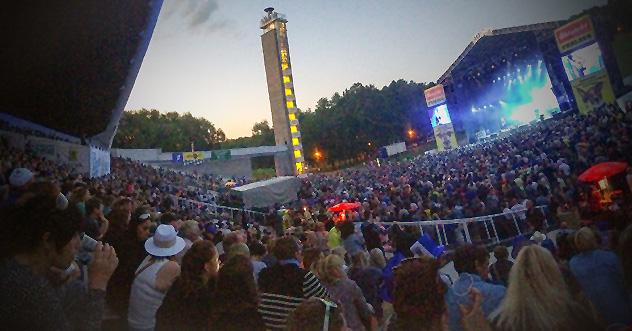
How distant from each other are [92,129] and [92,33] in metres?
11.8

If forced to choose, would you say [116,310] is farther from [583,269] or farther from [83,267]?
[583,269]

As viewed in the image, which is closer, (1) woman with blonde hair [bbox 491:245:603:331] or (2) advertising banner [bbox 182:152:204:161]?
(1) woman with blonde hair [bbox 491:245:603:331]

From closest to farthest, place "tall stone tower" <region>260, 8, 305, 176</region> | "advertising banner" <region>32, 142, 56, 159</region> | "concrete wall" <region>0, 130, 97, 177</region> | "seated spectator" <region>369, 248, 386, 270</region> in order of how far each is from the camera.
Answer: "seated spectator" <region>369, 248, 386, 270</region> → "concrete wall" <region>0, 130, 97, 177</region> → "advertising banner" <region>32, 142, 56, 159</region> → "tall stone tower" <region>260, 8, 305, 176</region>

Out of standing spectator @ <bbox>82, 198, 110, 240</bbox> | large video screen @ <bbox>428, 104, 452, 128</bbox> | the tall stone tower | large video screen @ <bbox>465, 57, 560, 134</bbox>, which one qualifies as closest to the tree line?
the tall stone tower

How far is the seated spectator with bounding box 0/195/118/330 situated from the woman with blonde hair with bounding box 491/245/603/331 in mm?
2212

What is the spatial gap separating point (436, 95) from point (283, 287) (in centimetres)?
3514

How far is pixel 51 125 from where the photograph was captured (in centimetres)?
1638

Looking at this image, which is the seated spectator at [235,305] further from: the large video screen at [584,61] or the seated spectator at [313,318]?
the large video screen at [584,61]

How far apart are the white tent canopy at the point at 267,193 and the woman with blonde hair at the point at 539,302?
15624mm

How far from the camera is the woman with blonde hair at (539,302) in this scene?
1927mm

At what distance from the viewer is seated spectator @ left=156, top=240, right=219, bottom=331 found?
201 cm

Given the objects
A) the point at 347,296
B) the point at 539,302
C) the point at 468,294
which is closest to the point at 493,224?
the point at 347,296

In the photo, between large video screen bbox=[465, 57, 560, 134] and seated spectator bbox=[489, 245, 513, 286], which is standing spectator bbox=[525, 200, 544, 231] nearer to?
seated spectator bbox=[489, 245, 513, 286]

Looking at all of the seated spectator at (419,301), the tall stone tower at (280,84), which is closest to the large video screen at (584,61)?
the seated spectator at (419,301)
